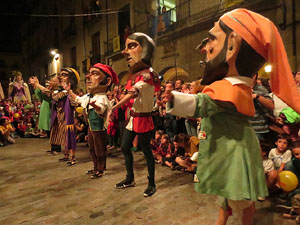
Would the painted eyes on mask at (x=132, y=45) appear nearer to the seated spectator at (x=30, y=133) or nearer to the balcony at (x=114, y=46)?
the seated spectator at (x=30, y=133)

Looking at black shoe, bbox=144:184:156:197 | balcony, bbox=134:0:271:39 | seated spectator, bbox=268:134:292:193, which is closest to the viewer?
seated spectator, bbox=268:134:292:193

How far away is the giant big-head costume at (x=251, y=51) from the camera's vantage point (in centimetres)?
142

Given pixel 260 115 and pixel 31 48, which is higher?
pixel 31 48

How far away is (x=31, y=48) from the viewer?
23.0m

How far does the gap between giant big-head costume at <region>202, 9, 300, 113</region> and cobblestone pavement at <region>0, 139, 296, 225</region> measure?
4.41ft

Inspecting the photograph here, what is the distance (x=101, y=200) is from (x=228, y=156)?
175 cm

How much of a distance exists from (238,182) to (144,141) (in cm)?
146

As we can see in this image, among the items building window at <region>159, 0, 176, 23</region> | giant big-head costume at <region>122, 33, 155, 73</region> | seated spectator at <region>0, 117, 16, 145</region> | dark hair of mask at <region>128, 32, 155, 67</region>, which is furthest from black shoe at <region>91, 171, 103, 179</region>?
building window at <region>159, 0, 176, 23</region>

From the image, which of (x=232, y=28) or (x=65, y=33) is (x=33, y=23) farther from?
(x=232, y=28)

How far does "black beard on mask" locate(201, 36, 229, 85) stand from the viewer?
149 centimetres

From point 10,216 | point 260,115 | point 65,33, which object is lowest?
point 10,216

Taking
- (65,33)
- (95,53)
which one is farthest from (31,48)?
(95,53)

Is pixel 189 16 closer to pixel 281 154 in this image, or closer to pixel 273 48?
pixel 281 154

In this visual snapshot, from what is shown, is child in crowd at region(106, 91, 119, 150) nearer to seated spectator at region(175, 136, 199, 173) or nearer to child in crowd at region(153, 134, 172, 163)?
child in crowd at region(153, 134, 172, 163)
